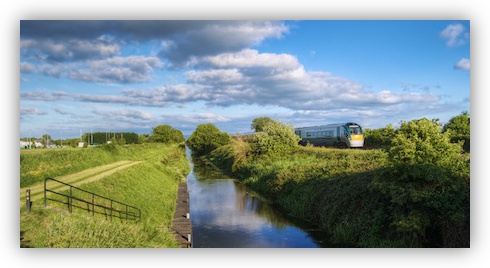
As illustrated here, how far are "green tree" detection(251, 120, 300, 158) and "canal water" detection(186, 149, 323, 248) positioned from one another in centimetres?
649

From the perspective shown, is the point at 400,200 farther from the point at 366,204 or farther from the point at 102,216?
the point at 102,216

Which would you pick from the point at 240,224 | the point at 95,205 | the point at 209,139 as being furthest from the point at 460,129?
the point at 209,139

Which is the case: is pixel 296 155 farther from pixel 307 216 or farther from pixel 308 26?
pixel 308 26

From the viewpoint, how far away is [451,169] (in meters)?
11.5

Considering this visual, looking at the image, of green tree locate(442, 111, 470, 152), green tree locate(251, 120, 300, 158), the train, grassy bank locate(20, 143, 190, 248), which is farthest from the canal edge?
the train

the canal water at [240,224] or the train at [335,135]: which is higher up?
the train at [335,135]

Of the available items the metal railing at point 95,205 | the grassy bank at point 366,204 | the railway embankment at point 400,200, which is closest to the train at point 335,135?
the grassy bank at point 366,204

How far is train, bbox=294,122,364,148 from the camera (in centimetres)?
3078

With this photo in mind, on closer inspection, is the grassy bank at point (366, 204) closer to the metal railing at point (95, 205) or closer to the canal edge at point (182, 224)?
the canal edge at point (182, 224)

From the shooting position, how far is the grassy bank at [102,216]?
9453 mm

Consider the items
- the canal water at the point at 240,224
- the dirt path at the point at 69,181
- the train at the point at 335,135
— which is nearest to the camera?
the dirt path at the point at 69,181

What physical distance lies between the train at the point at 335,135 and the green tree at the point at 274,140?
362 cm

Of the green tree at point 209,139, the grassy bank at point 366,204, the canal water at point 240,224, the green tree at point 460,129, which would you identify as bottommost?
the canal water at point 240,224

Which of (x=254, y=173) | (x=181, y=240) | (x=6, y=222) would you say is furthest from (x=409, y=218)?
(x=254, y=173)
